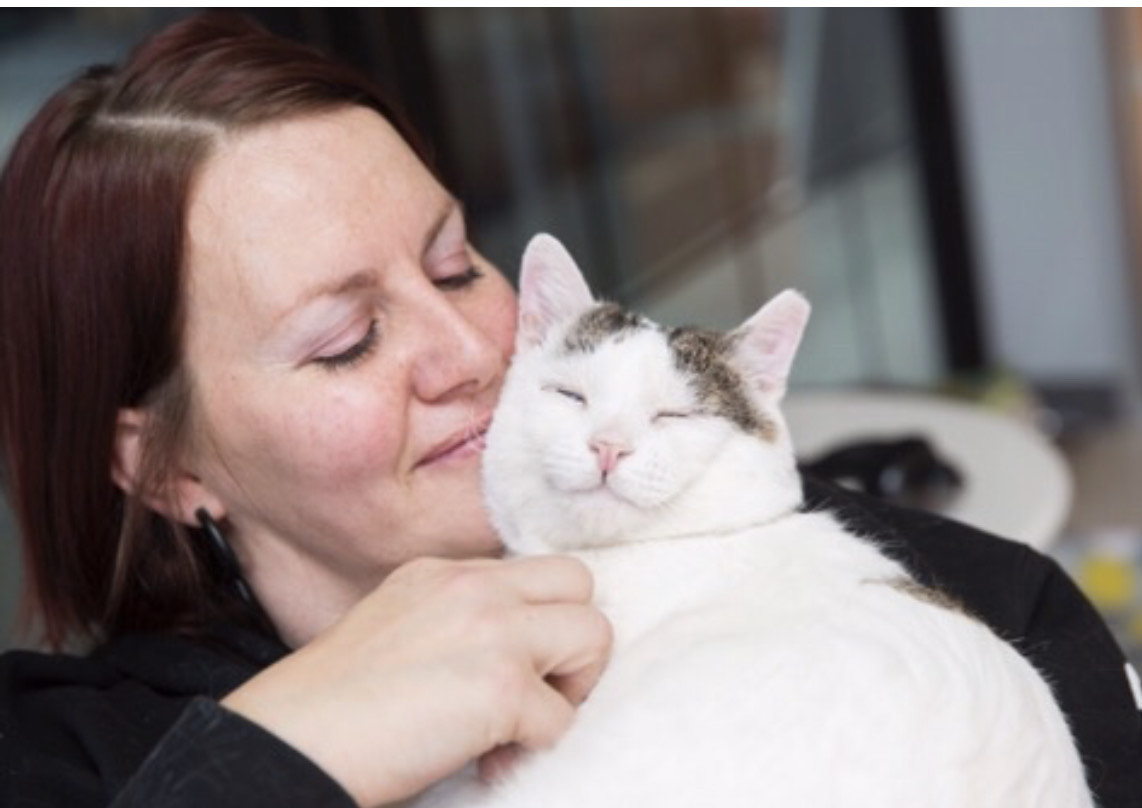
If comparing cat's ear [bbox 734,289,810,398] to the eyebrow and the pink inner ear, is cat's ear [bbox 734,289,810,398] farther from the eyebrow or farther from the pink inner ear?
the eyebrow

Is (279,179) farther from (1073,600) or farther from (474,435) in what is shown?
(1073,600)

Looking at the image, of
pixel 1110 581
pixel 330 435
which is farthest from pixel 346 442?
pixel 1110 581

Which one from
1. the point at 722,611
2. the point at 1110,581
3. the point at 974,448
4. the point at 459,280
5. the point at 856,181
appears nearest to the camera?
the point at 722,611

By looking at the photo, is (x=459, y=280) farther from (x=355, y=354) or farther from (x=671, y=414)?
(x=671, y=414)

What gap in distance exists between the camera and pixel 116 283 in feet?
3.74

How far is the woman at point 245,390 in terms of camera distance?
110cm

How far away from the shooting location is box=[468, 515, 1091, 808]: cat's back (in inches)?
33.2

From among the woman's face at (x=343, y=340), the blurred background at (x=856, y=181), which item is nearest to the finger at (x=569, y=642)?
the woman's face at (x=343, y=340)

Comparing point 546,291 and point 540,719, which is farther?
point 546,291

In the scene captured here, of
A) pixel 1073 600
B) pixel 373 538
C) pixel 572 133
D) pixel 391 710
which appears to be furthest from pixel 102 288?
pixel 572 133

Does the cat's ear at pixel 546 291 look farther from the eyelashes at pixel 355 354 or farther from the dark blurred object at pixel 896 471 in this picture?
the dark blurred object at pixel 896 471

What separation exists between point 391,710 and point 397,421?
0.29m

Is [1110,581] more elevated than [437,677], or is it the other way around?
[437,677]

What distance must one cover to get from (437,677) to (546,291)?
1.19ft
